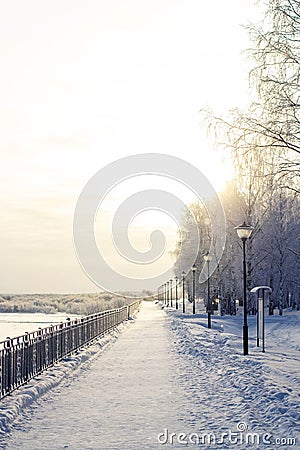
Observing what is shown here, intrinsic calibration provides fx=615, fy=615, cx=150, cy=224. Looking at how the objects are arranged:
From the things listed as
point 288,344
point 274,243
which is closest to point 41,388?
point 288,344

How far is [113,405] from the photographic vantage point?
11.0m

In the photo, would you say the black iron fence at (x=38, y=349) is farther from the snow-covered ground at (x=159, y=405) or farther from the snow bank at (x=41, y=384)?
the snow-covered ground at (x=159, y=405)

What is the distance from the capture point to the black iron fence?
445 inches

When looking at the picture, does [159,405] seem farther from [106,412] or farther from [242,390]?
[242,390]

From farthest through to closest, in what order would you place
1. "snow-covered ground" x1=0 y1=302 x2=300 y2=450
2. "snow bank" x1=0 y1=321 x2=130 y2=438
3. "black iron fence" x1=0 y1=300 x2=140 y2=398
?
"black iron fence" x1=0 y1=300 x2=140 y2=398 < "snow bank" x1=0 y1=321 x2=130 y2=438 < "snow-covered ground" x1=0 y1=302 x2=300 y2=450

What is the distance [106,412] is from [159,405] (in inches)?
40.2

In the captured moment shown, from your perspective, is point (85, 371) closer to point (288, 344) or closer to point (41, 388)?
point (41, 388)

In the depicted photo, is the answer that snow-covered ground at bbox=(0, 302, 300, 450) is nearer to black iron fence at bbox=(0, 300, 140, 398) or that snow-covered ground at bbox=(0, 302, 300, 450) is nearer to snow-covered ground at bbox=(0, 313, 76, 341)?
black iron fence at bbox=(0, 300, 140, 398)

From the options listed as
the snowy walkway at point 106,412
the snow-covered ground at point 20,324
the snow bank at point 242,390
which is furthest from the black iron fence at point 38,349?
the snow bank at point 242,390

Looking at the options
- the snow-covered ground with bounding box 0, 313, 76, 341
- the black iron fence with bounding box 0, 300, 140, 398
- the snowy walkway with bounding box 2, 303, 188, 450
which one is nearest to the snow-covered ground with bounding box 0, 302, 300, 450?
the snowy walkway with bounding box 2, 303, 188, 450

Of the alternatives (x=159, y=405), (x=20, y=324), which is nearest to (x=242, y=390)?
(x=159, y=405)

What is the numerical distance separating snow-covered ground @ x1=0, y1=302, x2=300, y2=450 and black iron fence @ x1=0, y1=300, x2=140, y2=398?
292mm

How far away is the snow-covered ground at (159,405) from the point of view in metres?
8.35

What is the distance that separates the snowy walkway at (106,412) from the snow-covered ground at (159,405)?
0.01 metres
